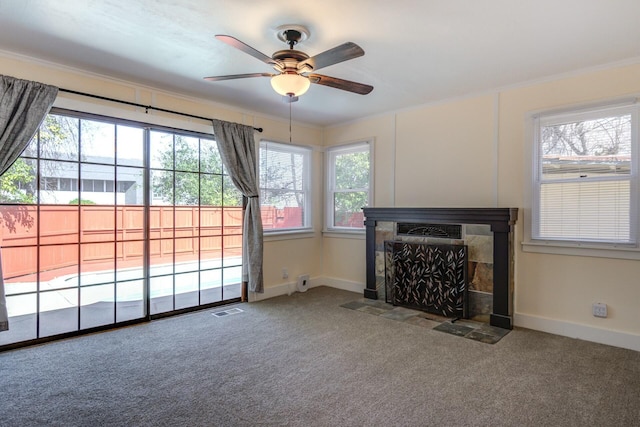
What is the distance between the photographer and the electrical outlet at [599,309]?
3.26m

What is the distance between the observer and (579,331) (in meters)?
3.38

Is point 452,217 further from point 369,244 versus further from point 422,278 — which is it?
point 369,244

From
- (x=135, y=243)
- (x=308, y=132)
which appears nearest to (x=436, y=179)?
(x=308, y=132)

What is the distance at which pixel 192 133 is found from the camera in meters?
4.21

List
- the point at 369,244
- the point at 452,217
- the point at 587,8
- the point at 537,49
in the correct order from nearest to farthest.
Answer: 1. the point at 587,8
2. the point at 537,49
3. the point at 452,217
4. the point at 369,244

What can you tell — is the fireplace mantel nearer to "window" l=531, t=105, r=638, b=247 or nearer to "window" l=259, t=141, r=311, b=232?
"window" l=531, t=105, r=638, b=247

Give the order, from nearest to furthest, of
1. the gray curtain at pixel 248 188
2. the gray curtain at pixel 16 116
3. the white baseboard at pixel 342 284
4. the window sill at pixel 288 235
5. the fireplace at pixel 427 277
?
the gray curtain at pixel 16 116 → the fireplace at pixel 427 277 → the gray curtain at pixel 248 188 → the window sill at pixel 288 235 → the white baseboard at pixel 342 284

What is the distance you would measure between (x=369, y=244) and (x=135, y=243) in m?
2.82

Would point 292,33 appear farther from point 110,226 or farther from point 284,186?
point 284,186

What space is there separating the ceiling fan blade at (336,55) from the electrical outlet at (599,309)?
10.3ft

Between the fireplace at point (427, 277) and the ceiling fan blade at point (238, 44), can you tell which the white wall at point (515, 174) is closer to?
the fireplace at point (427, 277)

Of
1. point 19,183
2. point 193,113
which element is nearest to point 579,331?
point 193,113

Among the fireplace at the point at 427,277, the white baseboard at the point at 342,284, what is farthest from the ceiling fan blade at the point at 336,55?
the white baseboard at the point at 342,284

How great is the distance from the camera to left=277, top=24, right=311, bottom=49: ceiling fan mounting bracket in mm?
2529
